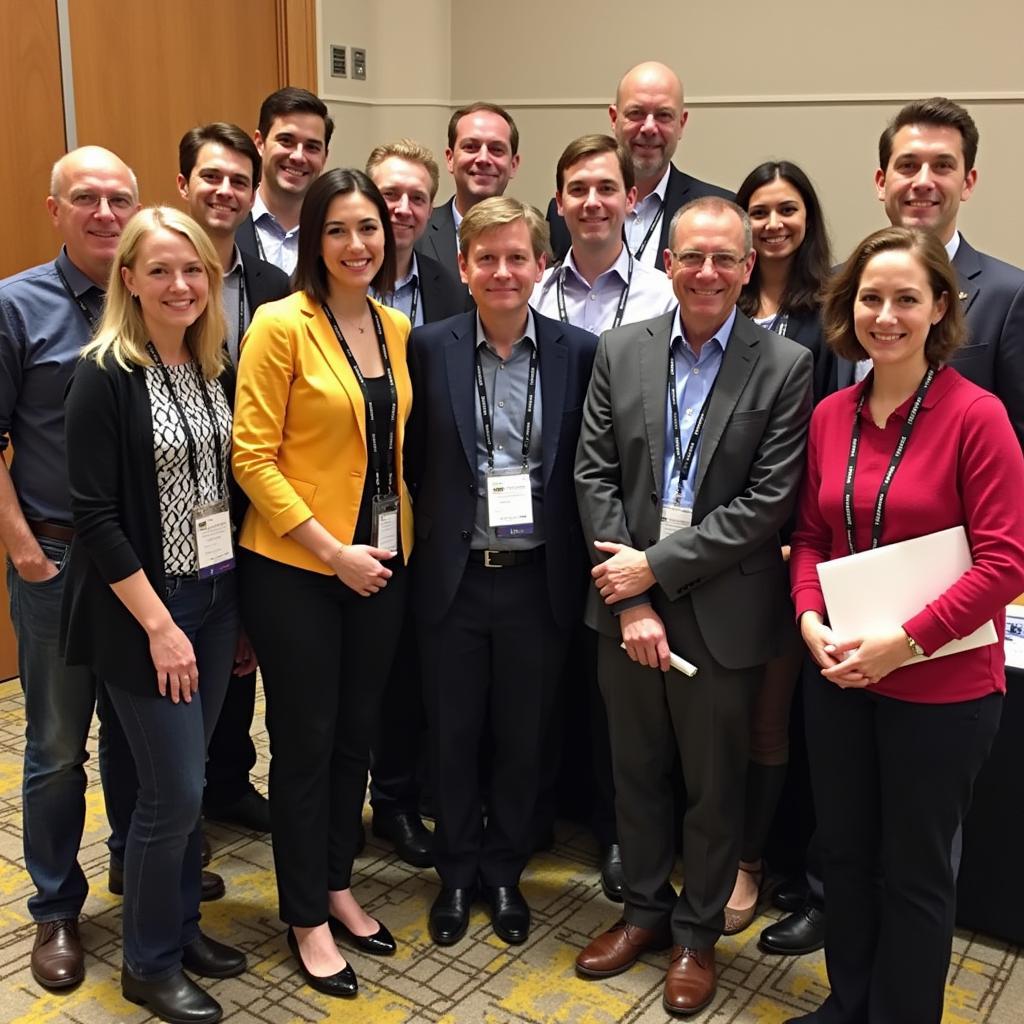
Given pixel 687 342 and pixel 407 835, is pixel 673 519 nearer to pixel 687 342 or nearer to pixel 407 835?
pixel 687 342

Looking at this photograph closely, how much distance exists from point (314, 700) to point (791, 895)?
1.35 m

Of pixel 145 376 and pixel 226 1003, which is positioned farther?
pixel 226 1003

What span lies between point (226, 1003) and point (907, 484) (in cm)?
180

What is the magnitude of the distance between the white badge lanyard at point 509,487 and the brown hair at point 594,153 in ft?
2.53

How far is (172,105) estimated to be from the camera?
4.30 m

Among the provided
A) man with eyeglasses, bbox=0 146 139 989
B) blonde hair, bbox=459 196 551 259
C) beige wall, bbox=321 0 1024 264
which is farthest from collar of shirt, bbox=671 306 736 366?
beige wall, bbox=321 0 1024 264

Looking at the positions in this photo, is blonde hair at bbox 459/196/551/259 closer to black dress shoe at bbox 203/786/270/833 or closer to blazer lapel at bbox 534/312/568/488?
blazer lapel at bbox 534/312/568/488

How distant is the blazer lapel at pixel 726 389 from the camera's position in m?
2.18

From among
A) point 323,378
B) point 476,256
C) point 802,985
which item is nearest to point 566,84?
point 476,256

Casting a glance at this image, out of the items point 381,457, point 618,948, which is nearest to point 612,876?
point 618,948

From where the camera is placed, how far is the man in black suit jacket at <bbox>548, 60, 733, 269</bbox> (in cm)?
323

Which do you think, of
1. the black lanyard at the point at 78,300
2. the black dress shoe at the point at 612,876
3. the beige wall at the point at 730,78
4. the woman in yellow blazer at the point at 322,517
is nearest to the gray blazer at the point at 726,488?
the woman in yellow blazer at the point at 322,517

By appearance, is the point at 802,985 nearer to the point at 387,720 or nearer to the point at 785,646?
the point at 785,646

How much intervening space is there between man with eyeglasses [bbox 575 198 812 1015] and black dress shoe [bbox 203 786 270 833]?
1.13m
